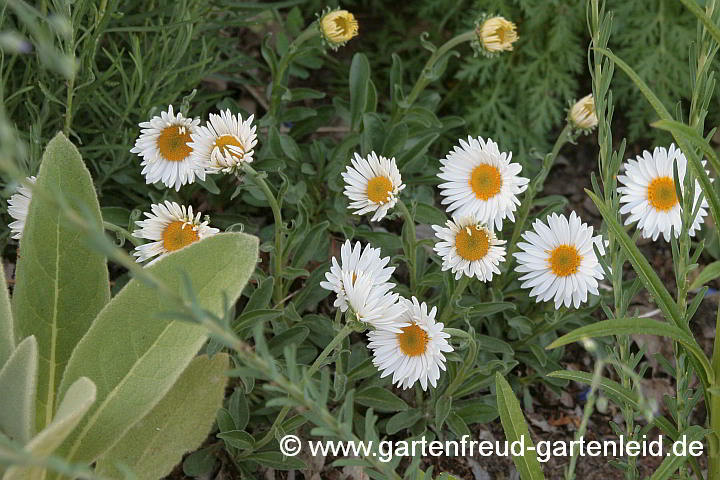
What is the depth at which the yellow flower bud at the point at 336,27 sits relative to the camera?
187 centimetres

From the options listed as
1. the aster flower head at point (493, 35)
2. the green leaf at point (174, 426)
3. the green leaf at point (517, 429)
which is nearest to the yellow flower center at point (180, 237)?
the green leaf at point (174, 426)

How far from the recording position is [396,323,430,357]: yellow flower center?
1.53 metres

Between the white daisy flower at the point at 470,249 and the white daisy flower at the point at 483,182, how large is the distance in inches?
0.9

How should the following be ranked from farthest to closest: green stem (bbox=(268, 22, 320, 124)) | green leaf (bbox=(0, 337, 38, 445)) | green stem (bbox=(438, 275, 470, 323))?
1. green stem (bbox=(268, 22, 320, 124))
2. green stem (bbox=(438, 275, 470, 323))
3. green leaf (bbox=(0, 337, 38, 445))

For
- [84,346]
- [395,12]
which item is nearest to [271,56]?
[395,12]

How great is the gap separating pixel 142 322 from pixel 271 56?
972mm

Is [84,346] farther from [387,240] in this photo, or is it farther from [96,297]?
[387,240]

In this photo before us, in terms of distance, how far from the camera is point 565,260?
1.62 metres

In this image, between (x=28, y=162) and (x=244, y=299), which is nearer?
(x=28, y=162)

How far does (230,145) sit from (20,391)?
0.59 metres

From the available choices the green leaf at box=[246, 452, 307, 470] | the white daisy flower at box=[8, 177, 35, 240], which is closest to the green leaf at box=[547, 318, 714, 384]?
the green leaf at box=[246, 452, 307, 470]

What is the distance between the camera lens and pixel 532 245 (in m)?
1.65

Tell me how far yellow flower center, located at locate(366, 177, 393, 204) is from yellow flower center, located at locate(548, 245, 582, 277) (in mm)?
367

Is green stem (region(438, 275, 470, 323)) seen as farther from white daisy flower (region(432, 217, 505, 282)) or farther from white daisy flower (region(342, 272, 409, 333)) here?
white daisy flower (region(342, 272, 409, 333))
